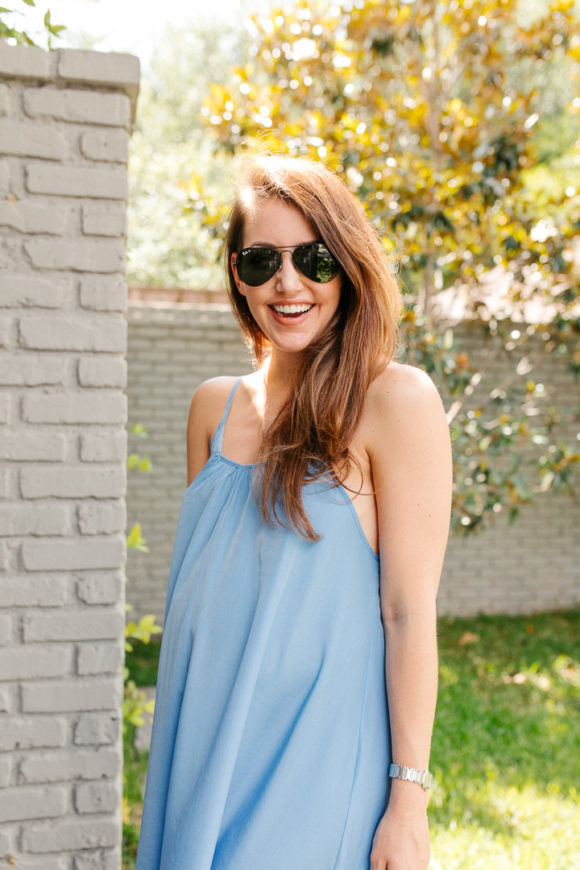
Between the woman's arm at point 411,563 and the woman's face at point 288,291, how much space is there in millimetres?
269

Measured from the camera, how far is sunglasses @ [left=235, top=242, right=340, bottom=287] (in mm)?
1581

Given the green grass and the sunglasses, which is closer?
the sunglasses

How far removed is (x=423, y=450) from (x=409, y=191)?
4185 millimetres

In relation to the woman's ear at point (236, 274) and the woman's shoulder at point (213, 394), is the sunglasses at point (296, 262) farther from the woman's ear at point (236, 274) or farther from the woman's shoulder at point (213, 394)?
the woman's shoulder at point (213, 394)

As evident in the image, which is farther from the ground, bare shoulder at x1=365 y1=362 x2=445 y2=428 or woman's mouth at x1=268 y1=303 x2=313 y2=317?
woman's mouth at x1=268 y1=303 x2=313 y2=317

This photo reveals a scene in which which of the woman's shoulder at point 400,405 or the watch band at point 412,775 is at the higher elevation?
the woman's shoulder at point 400,405

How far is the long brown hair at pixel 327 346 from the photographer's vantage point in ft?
4.96

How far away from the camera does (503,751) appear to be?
407 centimetres

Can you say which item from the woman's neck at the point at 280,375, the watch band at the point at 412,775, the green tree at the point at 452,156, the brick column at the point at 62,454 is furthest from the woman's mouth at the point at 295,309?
the green tree at the point at 452,156

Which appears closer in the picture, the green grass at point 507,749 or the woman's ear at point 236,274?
the woman's ear at point 236,274

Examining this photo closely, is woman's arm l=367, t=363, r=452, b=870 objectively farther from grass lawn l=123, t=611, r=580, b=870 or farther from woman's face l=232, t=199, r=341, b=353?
grass lawn l=123, t=611, r=580, b=870

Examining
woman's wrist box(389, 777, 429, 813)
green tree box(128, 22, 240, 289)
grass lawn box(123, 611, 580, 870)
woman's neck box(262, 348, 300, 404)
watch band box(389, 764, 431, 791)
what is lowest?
grass lawn box(123, 611, 580, 870)

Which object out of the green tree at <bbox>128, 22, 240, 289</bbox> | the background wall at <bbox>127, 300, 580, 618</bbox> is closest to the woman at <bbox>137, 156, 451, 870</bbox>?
the background wall at <bbox>127, 300, 580, 618</bbox>

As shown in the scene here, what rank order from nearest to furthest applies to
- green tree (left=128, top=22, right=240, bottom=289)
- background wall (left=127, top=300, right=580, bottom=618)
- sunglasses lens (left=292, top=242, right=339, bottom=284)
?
sunglasses lens (left=292, top=242, right=339, bottom=284) → background wall (left=127, top=300, right=580, bottom=618) → green tree (left=128, top=22, right=240, bottom=289)
